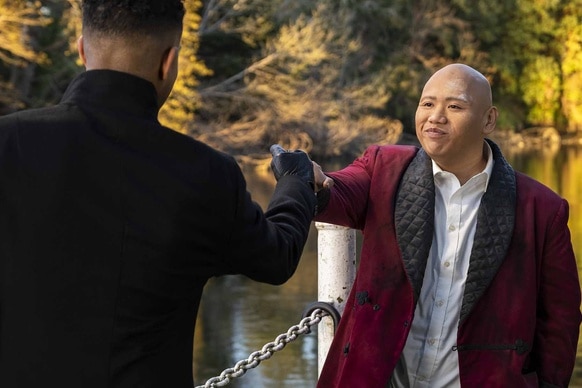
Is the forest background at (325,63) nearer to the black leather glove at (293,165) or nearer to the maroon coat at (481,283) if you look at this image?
the maroon coat at (481,283)

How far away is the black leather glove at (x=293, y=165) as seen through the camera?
250 centimetres

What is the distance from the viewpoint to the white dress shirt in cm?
291

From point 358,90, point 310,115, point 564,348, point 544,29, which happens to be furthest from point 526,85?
point 564,348

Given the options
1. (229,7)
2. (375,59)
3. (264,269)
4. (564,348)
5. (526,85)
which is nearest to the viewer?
(264,269)

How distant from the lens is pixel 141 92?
2.04 metres

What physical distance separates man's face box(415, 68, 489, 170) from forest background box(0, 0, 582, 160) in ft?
55.0

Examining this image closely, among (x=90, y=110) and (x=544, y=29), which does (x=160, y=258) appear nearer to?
(x=90, y=110)

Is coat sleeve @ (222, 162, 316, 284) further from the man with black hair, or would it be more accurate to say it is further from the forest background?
the forest background

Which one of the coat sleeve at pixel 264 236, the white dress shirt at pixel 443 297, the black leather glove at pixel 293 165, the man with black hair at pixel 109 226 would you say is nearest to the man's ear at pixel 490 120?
the white dress shirt at pixel 443 297

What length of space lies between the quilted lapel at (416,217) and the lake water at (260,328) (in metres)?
7.20

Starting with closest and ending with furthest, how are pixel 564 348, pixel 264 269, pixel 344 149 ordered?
pixel 264 269, pixel 564 348, pixel 344 149

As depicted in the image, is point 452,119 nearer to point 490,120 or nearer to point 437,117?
point 437,117

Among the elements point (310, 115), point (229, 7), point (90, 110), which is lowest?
point (90, 110)

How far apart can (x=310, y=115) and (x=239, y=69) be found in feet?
6.36
